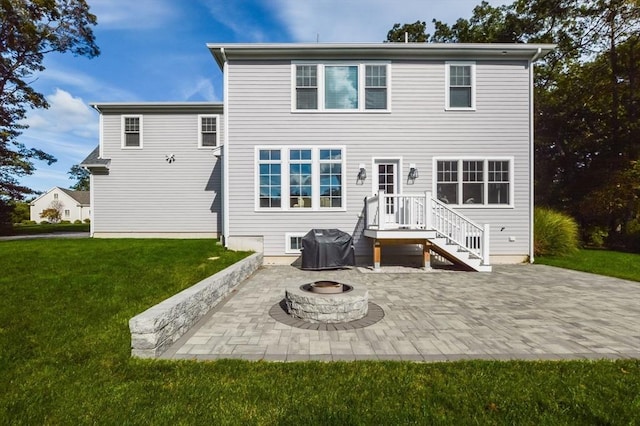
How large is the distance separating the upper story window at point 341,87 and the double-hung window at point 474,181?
304 centimetres

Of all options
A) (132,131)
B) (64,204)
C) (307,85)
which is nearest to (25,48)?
(132,131)

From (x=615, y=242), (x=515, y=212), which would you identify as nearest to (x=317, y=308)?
(x=515, y=212)

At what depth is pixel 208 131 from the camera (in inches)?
503

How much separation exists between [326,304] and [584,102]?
20.3m

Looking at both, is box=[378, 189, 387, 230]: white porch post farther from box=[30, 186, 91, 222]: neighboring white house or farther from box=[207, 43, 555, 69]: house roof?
box=[30, 186, 91, 222]: neighboring white house

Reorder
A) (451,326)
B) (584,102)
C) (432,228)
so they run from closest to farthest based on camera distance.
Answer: (451,326) → (432,228) → (584,102)

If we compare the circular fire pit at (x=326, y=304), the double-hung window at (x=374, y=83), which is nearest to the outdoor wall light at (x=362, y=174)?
the double-hung window at (x=374, y=83)

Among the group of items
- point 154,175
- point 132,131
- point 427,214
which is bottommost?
point 427,214

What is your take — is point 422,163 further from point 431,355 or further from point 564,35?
point 564,35

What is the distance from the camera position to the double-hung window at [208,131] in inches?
501

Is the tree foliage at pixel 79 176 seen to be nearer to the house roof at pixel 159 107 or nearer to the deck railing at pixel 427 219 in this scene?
the house roof at pixel 159 107

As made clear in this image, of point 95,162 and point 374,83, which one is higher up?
point 374,83

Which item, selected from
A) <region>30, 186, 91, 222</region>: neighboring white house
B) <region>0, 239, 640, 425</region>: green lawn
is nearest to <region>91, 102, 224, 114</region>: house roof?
<region>0, 239, 640, 425</region>: green lawn

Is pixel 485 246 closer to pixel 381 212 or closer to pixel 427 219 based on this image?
pixel 427 219
